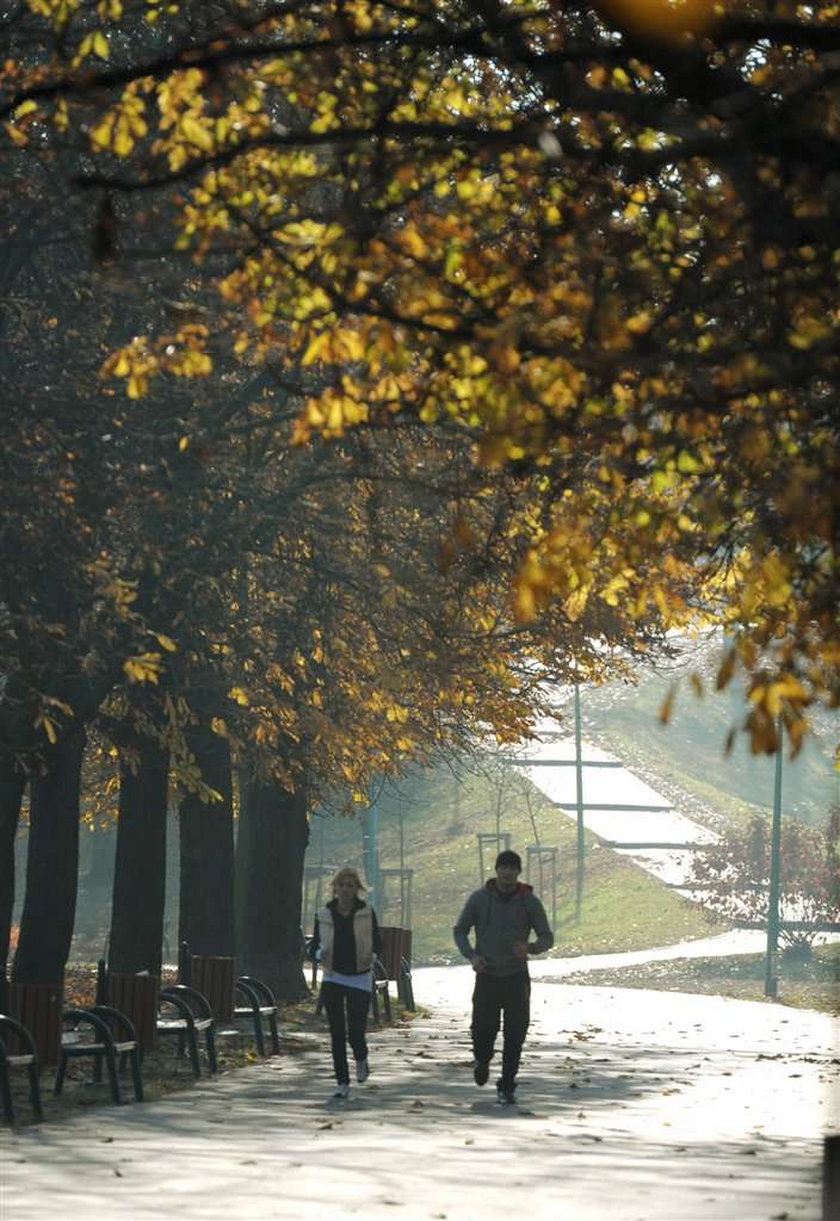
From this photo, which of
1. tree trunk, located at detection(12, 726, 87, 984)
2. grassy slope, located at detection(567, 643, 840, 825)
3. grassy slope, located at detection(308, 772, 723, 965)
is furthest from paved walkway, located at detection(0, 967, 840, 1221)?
grassy slope, located at detection(567, 643, 840, 825)

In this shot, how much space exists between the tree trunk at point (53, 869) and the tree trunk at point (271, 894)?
27.7ft

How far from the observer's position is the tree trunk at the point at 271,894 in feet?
99.0

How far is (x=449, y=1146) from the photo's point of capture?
573 inches

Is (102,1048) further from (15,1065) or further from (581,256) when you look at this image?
(581,256)

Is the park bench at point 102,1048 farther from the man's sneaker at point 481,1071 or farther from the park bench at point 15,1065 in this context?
the man's sneaker at point 481,1071

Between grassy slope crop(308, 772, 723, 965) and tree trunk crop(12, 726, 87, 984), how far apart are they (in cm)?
3581

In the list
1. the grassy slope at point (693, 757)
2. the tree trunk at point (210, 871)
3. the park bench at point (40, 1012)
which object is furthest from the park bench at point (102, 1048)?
the grassy slope at point (693, 757)

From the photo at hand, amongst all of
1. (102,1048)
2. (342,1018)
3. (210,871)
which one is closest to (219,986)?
(342,1018)

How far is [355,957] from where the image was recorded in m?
18.5

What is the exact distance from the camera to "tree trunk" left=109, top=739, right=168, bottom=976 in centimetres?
2397

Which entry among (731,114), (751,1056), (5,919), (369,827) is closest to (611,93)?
(731,114)

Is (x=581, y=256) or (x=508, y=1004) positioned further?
(x=508, y=1004)

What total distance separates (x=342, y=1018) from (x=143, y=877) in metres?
6.14

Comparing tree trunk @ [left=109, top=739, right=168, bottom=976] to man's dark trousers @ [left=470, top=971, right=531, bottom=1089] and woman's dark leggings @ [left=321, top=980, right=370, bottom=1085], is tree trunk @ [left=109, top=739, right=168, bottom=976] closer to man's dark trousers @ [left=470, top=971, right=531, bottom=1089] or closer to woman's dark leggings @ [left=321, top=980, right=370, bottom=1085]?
woman's dark leggings @ [left=321, top=980, right=370, bottom=1085]
